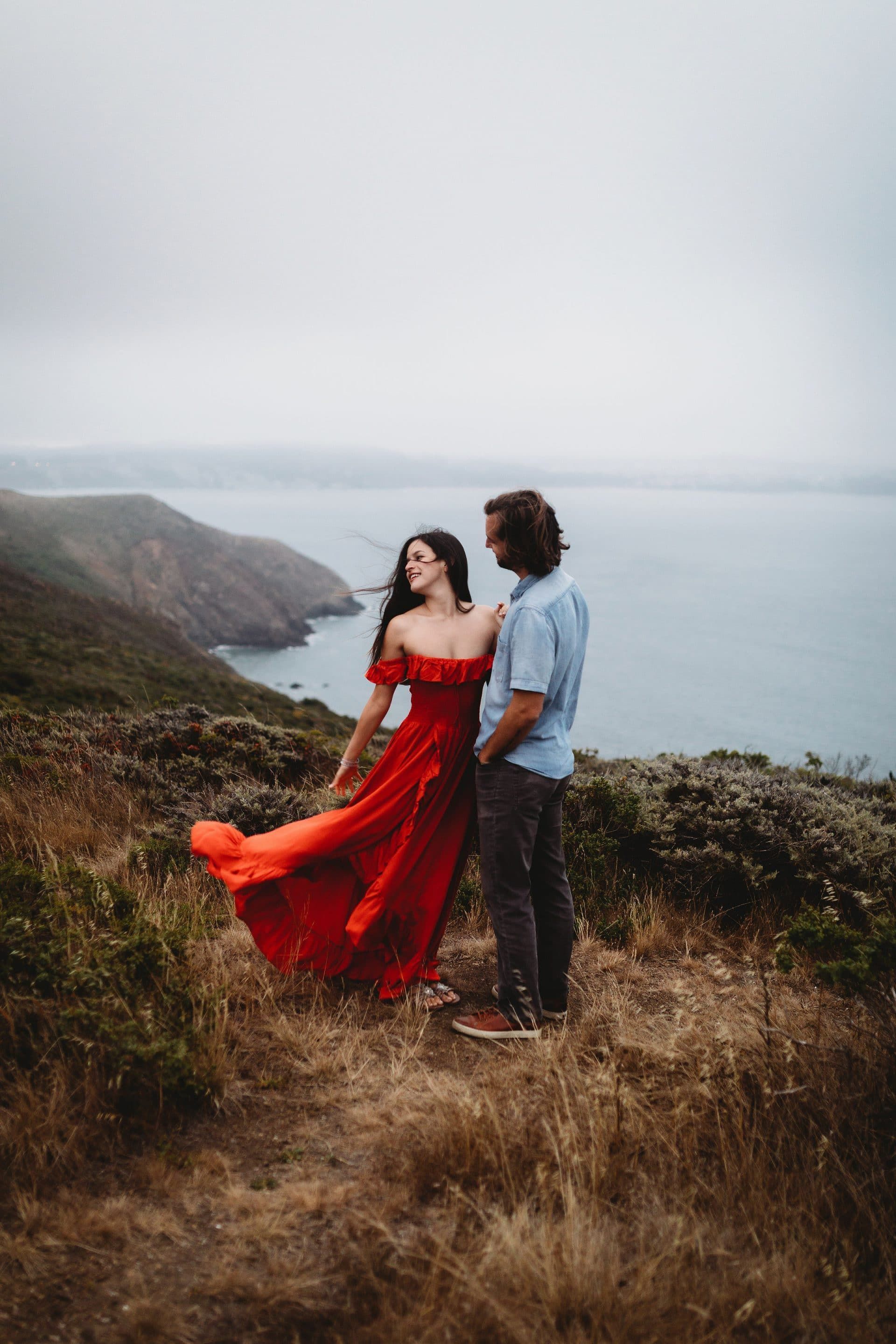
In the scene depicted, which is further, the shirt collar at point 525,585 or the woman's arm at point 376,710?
the woman's arm at point 376,710

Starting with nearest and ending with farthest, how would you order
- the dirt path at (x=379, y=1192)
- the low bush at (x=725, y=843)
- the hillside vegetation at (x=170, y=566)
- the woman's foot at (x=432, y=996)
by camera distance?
the dirt path at (x=379, y=1192)
the woman's foot at (x=432, y=996)
the low bush at (x=725, y=843)
the hillside vegetation at (x=170, y=566)

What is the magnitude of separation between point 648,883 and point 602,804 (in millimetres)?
633

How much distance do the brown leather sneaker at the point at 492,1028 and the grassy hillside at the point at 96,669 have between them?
620 centimetres

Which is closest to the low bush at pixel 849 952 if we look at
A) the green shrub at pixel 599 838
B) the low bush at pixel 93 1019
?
the green shrub at pixel 599 838

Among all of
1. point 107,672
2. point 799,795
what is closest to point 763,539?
point 107,672

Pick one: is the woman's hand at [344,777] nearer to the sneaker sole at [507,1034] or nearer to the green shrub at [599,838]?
the sneaker sole at [507,1034]

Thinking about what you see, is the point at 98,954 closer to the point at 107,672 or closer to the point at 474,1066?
the point at 474,1066

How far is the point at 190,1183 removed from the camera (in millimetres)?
2297

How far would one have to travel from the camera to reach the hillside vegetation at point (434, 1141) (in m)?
1.85

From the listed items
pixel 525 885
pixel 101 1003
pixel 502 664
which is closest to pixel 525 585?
pixel 502 664

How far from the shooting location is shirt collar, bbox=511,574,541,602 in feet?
9.87

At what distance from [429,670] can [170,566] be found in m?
88.3

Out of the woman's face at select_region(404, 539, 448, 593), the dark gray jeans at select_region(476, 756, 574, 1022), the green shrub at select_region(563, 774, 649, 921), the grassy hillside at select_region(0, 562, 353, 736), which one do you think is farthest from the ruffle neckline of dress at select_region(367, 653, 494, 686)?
the grassy hillside at select_region(0, 562, 353, 736)

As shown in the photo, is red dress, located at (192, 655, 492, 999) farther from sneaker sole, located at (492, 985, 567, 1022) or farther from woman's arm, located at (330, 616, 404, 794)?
sneaker sole, located at (492, 985, 567, 1022)
